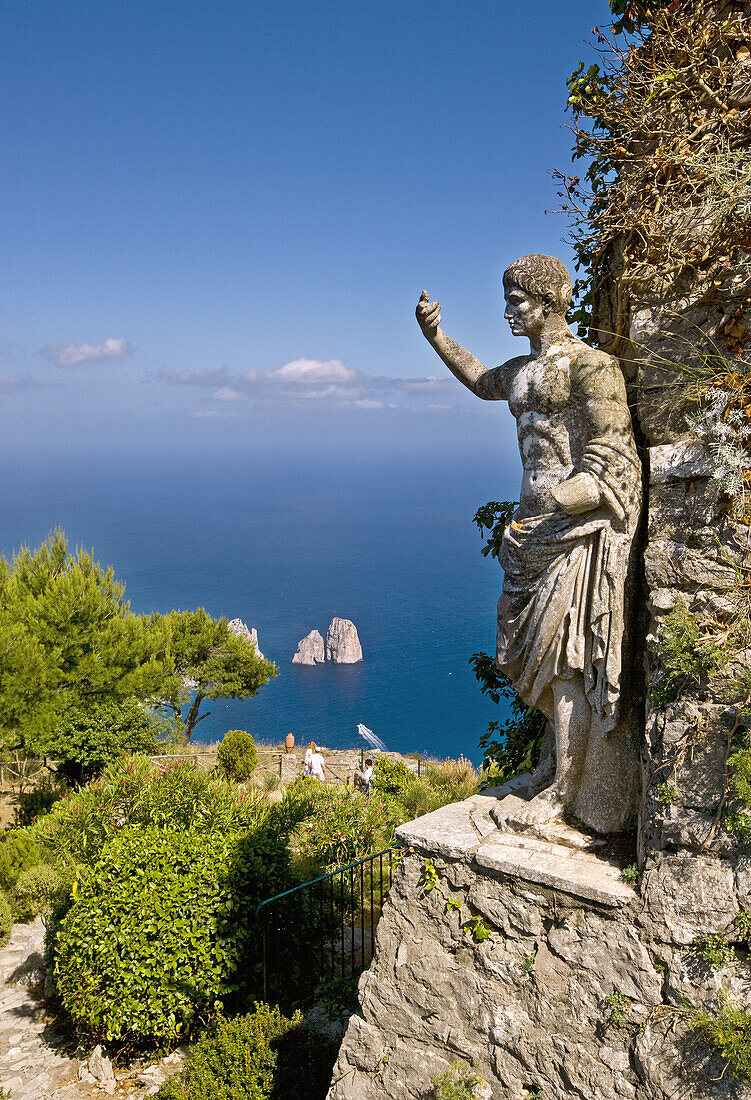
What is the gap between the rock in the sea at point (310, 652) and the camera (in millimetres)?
Answer: 58500

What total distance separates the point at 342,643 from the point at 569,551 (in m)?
54.2

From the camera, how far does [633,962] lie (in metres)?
3.28

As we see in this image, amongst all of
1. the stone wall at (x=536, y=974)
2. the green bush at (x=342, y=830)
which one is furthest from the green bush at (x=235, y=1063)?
the green bush at (x=342, y=830)

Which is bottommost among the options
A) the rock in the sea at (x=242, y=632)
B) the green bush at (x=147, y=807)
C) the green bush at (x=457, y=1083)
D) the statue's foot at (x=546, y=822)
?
the rock in the sea at (x=242, y=632)

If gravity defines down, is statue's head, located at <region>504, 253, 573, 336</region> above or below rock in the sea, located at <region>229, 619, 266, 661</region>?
above

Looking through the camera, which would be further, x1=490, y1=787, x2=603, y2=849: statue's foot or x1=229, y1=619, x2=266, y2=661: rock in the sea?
x1=229, y1=619, x2=266, y2=661: rock in the sea

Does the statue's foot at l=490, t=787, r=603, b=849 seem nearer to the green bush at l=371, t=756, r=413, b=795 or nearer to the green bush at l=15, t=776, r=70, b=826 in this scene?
the green bush at l=371, t=756, r=413, b=795

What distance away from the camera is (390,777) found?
1442cm

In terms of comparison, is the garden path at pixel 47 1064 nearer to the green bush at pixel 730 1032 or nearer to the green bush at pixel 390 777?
the green bush at pixel 730 1032

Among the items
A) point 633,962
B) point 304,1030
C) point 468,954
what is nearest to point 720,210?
point 633,962

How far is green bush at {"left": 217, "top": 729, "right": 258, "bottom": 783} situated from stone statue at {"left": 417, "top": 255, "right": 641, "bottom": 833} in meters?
14.7

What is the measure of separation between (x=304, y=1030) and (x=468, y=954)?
2.67 meters

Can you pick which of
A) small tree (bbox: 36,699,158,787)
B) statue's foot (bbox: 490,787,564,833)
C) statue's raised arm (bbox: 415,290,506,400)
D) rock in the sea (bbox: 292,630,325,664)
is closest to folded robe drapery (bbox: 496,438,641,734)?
statue's foot (bbox: 490,787,564,833)

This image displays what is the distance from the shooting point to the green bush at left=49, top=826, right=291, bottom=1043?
620 centimetres
